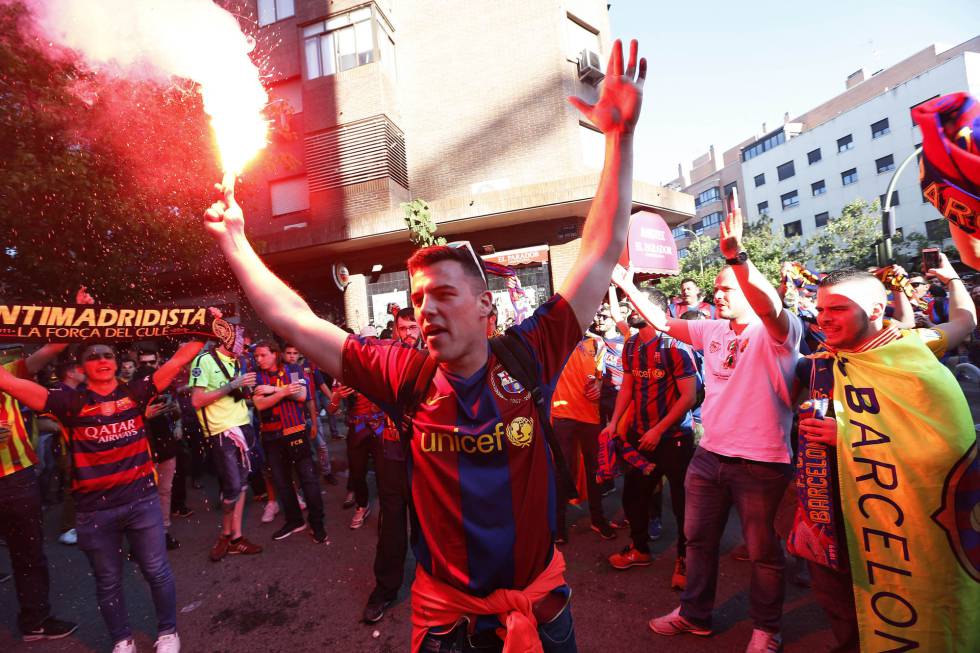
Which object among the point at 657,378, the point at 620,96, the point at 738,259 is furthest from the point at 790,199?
the point at 620,96

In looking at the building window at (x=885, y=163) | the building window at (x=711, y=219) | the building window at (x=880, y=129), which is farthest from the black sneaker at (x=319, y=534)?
the building window at (x=711, y=219)

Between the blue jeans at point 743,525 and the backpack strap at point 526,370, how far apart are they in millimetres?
1899

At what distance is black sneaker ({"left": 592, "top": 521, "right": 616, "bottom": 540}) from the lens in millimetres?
5043

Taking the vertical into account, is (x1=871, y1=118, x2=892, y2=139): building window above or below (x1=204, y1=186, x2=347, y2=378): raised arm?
above

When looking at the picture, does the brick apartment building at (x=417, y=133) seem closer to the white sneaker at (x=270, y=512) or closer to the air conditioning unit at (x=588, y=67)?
the air conditioning unit at (x=588, y=67)

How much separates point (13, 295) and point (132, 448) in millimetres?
A: 9380

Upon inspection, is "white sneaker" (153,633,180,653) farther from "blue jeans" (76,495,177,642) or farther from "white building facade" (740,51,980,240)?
"white building facade" (740,51,980,240)

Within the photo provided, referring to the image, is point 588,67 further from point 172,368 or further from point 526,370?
point 526,370

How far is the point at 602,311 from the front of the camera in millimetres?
6770

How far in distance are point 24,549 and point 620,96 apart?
18.3ft

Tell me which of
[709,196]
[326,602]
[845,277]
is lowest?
[326,602]

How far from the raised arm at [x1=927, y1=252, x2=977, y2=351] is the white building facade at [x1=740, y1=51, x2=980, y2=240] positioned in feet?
114

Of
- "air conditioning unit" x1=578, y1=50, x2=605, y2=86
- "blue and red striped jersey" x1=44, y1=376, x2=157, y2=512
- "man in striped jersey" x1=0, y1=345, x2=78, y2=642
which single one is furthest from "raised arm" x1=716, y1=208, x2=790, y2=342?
"air conditioning unit" x1=578, y1=50, x2=605, y2=86

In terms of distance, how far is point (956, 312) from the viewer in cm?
355
